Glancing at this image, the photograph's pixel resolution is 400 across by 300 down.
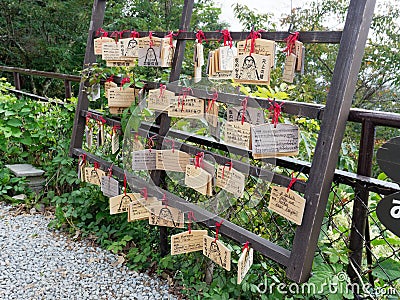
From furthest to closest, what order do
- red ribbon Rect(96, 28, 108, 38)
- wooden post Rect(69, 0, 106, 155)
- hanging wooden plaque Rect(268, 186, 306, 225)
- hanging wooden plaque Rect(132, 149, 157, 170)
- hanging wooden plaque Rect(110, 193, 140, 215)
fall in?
1. wooden post Rect(69, 0, 106, 155)
2. red ribbon Rect(96, 28, 108, 38)
3. hanging wooden plaque Rect(110, 193, 140, 215)
4. hanging wooden plaque Rect(132, 149, 157, 170)
5. hanging wooden plaque Rect(268, 186, 306, 225)

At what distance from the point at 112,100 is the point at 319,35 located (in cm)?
126

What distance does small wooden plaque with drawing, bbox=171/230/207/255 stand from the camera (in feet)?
6.05

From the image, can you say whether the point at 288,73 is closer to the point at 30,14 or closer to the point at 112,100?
the point at 112,100

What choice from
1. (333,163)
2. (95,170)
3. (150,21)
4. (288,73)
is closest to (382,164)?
(333,163)

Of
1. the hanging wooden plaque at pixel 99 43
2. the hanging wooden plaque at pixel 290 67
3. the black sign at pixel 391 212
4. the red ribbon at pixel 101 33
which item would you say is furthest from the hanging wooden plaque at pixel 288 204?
the red ribbon at pixel 101 33

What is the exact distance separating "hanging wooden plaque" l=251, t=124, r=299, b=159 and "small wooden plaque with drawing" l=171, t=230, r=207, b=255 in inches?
22.0

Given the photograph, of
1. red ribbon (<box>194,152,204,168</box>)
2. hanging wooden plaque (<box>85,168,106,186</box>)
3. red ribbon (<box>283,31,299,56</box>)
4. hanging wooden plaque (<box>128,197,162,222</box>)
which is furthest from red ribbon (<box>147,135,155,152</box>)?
red ribbon (<box>283,31,299,56</box>)

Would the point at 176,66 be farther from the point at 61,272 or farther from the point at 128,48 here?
the point at 61,272

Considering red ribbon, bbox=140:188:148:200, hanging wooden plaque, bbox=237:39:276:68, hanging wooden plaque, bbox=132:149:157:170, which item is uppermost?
hanging wooden plaque, bbox=237:39:276:68

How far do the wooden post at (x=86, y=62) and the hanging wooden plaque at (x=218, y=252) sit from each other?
1417mm

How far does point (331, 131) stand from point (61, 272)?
5.54ft

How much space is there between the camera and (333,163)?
139cm

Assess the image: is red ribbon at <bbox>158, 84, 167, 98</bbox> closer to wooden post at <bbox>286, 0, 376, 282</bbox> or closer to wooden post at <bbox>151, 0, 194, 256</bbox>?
wooden post at <bbox>151, 0, 194, 256</bbox>

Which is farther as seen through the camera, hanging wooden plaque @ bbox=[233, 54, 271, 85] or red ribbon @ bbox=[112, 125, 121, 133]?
red ribbon @ bbox=[112, 125, 121, 133]
